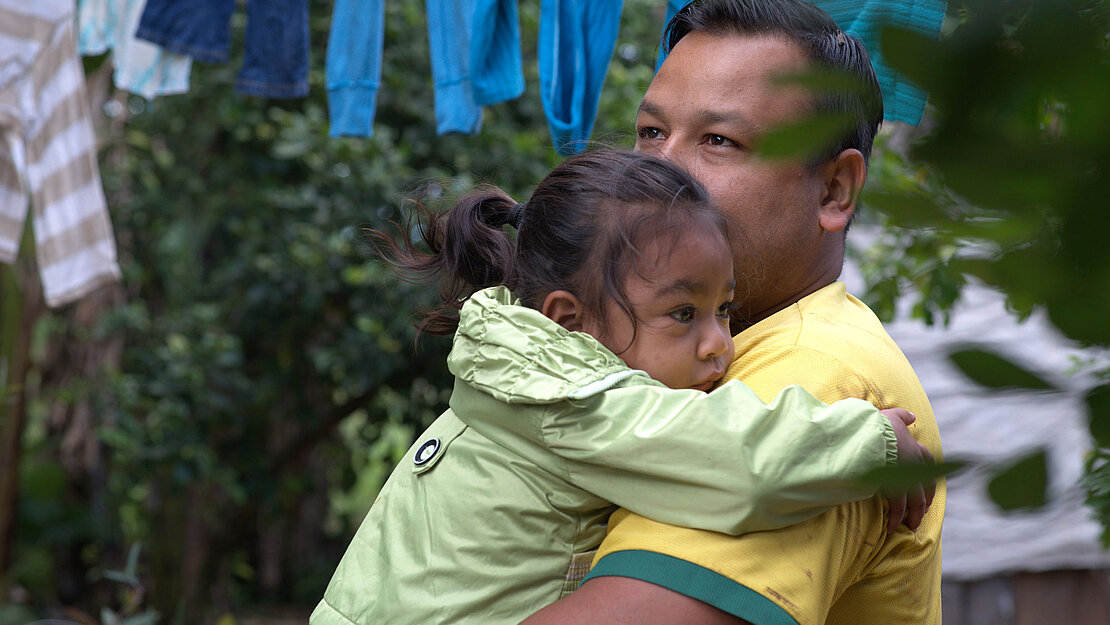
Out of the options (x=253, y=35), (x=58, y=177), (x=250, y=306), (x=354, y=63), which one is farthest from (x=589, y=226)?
(x=250, y=306)

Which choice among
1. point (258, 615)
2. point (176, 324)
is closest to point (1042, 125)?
point (176, 324)

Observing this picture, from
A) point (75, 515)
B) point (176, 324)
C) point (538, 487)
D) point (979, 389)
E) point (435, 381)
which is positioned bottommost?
point (435, 381)

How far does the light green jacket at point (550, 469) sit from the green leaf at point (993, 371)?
54cm

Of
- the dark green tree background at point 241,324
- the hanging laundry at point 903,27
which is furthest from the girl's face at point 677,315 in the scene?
the dark green tree background at point 241,324

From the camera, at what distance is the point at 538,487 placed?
4.25 ft

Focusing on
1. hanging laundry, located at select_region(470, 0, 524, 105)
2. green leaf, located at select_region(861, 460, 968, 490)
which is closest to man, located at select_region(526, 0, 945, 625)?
green leaf, located at select_region(861, 460, 968, 490)

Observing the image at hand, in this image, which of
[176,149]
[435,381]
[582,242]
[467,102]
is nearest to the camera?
[582,242]

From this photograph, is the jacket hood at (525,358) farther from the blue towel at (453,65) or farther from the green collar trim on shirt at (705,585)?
the blue towel at (453,65)

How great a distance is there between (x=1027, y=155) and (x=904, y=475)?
0.17 meters

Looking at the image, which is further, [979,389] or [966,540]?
[966,540]

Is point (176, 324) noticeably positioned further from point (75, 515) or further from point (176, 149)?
point (75, 515)

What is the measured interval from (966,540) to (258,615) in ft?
15.2

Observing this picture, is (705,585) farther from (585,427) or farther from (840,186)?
(840,186)

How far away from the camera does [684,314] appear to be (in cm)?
144
